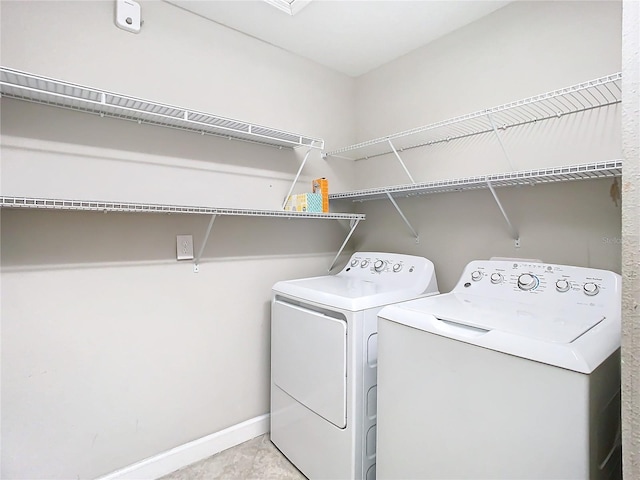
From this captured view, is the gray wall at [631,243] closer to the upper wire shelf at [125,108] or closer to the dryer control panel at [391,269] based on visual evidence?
the dryer control panel at [391,269]

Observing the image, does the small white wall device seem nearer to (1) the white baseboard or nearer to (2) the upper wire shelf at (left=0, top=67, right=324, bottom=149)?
(2) the upper wire shelf at (left=0, top=67, right=324, bottom=149)

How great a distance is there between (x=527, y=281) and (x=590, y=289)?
0.21 metres

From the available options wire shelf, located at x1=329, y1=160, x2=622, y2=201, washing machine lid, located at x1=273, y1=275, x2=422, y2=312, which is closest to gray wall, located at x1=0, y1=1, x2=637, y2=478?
wire shelf, located at x1=329, y1=160, x2=622, y2=201

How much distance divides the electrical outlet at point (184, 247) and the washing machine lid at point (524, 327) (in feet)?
3.56

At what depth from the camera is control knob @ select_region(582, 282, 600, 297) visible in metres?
1.21

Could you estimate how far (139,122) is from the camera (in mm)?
1607

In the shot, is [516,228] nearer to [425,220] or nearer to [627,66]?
[425,220]

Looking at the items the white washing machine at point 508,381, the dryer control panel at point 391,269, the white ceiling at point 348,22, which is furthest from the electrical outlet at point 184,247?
the white ceiling at point 348,22

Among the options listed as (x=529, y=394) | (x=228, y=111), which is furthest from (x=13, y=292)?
(x=529, y=394)

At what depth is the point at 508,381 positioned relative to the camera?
2.98 feet

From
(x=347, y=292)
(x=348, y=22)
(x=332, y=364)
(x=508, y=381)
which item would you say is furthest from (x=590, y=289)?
(x=348, y=22)

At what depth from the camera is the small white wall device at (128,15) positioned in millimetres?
1510

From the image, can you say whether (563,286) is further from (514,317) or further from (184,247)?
(184,247)

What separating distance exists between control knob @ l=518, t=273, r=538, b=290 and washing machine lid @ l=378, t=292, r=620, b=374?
90mm
